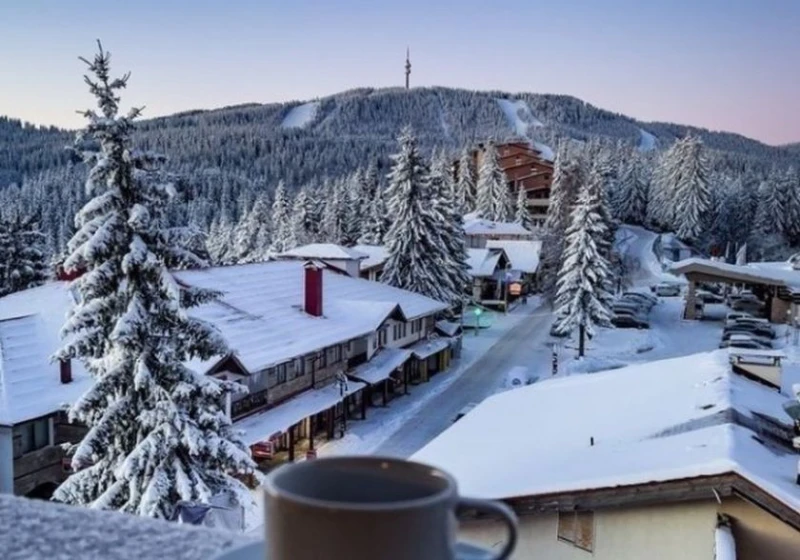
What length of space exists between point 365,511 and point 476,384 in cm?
3336

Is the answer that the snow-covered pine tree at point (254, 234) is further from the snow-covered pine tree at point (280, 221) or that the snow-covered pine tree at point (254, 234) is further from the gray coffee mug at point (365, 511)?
the gray coffee mug at point (365, 511)

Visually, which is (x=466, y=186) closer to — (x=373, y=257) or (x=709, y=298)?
(x=709, y=298)

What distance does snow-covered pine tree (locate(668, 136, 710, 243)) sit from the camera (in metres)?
73.8

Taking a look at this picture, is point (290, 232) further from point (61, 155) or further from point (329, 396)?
point (61, 155)

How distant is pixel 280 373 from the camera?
1006 inches

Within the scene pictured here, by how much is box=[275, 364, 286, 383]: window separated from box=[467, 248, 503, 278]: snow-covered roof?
28615 mm

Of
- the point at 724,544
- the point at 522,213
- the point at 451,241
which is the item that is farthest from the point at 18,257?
the point at 522,213

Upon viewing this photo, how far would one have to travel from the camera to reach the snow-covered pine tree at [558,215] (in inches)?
2112

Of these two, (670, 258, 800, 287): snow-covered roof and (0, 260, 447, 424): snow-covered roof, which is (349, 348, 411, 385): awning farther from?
(670, 258, 800, 287): snow-covered roof

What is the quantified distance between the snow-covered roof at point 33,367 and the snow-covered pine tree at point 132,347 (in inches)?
132

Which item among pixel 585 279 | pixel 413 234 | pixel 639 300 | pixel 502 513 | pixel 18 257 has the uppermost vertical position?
pixel 502 513

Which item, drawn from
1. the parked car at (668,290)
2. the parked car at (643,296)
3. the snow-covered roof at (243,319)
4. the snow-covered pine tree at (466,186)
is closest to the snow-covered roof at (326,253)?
the snow-covered roof at (243,319)

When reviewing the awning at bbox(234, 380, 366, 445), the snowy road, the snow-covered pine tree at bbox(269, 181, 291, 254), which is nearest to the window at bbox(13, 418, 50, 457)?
the awning at bbox(234, 380, 366, 445)

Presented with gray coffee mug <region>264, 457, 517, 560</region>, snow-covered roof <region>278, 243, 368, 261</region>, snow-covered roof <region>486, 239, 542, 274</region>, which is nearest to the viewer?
gray coffee mug <region>264, 457, 517, 560</region>
